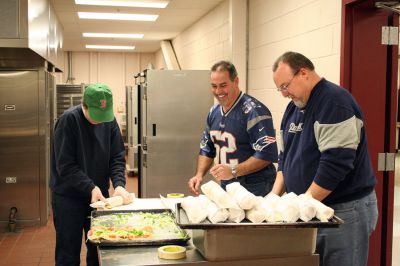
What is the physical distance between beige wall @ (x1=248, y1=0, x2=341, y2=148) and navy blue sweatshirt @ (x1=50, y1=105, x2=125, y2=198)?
5.32 ft

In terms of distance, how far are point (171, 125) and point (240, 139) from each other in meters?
2.47

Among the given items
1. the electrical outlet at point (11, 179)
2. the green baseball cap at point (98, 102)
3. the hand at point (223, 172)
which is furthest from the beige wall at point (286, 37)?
the electrical outlet at point (11, 179)

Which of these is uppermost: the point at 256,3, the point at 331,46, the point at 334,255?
the point at 256,3

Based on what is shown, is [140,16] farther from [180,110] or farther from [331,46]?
[331,46]

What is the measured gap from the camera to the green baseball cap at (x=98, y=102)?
2748mm

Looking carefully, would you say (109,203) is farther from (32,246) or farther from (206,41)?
(206,41)

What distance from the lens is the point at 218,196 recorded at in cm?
186

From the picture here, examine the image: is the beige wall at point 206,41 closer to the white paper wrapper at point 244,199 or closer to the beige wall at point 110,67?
the white paper wrapper at point 244,199

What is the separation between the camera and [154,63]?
42.1 ft

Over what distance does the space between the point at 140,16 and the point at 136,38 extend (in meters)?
2.62

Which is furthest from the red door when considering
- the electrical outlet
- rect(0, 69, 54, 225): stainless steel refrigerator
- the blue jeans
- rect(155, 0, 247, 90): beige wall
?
the electrical outlet

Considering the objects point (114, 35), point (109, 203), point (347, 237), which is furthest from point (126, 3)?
point (347, 237)

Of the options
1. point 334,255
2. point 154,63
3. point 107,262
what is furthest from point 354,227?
point 154,63

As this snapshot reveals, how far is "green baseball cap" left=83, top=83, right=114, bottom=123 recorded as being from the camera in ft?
9.02
